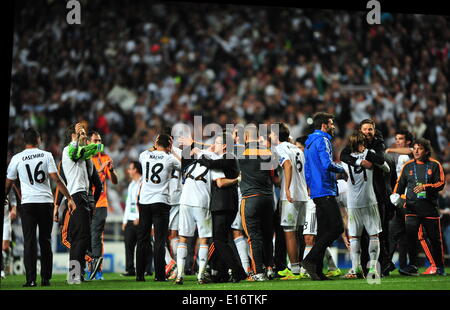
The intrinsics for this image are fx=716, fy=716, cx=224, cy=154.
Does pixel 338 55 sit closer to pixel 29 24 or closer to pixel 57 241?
pixel 29 24

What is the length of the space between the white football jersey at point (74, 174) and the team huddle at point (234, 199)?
14mm

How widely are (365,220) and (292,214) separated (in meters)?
1.08

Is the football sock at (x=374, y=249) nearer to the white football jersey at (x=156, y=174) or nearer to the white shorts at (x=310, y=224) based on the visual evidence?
the white shorts at (x=310, y=224)

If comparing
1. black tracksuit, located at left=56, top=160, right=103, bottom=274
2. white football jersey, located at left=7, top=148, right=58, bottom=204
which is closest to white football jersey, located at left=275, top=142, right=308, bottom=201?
black tracksuit, located at left=56, top=160, right=103, bottom=274

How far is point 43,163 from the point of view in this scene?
9555 mm

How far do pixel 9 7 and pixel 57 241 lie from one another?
712 centimetres

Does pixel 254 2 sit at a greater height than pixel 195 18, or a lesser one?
lesser

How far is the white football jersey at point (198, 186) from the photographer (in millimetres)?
9766

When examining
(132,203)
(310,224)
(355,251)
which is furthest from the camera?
(132,203)

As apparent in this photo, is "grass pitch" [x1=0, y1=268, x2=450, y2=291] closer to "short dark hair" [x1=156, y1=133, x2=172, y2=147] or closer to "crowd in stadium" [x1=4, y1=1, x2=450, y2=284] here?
"short dark hair" [x1=156, y1=133, x2=172, y2=147]

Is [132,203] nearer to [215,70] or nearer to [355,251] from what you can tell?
[355,251]

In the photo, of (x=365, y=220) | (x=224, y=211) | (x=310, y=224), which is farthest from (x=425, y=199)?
(x=224, y=211)

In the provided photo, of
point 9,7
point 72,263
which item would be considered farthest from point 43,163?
point 9,7

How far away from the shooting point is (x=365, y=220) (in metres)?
9.93
